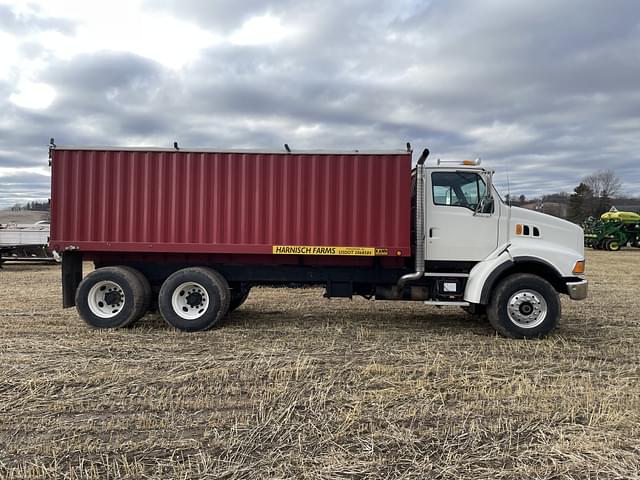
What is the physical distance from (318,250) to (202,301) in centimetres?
189

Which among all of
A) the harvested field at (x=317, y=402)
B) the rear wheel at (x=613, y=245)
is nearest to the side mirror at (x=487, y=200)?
the harvested field at (x=317, y=402)

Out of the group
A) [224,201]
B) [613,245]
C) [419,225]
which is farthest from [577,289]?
[613,245]

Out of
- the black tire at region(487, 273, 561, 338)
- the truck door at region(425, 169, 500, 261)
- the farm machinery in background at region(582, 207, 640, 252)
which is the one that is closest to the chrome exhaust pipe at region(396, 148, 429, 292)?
the truck door at region(425, 169, 500, 261)

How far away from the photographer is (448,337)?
683 centimetres

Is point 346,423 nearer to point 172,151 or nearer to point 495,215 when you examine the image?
point 495,215

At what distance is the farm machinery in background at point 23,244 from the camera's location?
1775 centimetres

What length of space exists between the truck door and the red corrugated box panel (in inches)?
15.9

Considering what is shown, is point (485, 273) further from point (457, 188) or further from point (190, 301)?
point (190, 301)

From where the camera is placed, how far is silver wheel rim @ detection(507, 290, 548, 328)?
6.81 meters

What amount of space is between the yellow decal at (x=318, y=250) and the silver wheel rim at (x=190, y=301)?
4.20 ft

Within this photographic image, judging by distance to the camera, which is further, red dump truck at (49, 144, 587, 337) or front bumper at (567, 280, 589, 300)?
red dump truck at (49, 144, 587, 337)

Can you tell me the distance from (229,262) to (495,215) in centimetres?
402

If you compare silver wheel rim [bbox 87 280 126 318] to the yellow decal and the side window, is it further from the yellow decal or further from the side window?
the side window

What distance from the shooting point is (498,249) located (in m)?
7.02
